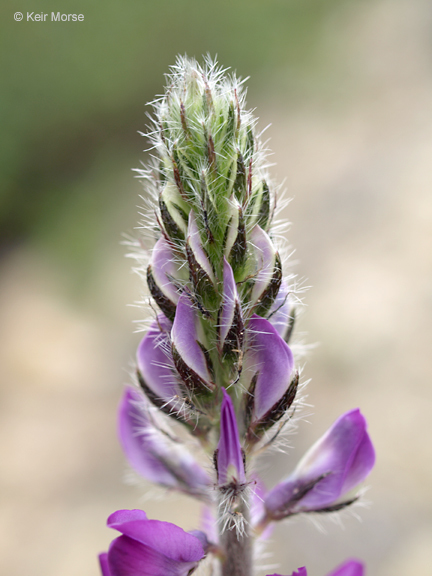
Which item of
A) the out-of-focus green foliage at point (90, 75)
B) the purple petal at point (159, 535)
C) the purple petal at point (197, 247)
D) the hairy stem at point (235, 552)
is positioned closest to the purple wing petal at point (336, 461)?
the hairy stem at point (235, 552)

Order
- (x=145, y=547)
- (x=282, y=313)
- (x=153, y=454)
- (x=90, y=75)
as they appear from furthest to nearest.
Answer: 1. (x=90, y=75)
2. (x=153, y=454)
3. (x=282, y=313)
4. (x=145, y=547)

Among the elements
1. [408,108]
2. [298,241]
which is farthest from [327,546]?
[408,108]

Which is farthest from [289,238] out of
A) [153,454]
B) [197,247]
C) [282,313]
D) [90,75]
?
[197,247]

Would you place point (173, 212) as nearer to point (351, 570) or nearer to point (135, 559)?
point (135, 559)

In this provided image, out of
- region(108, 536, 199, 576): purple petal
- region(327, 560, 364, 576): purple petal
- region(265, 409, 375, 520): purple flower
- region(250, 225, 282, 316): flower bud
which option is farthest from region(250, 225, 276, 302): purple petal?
region(327, 560, 364, 576): purple petal

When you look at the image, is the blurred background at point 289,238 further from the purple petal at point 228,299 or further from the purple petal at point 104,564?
the purple petal at point 228,299

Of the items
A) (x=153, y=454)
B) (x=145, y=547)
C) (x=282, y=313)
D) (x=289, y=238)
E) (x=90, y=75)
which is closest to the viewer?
(x=145, y=547)
